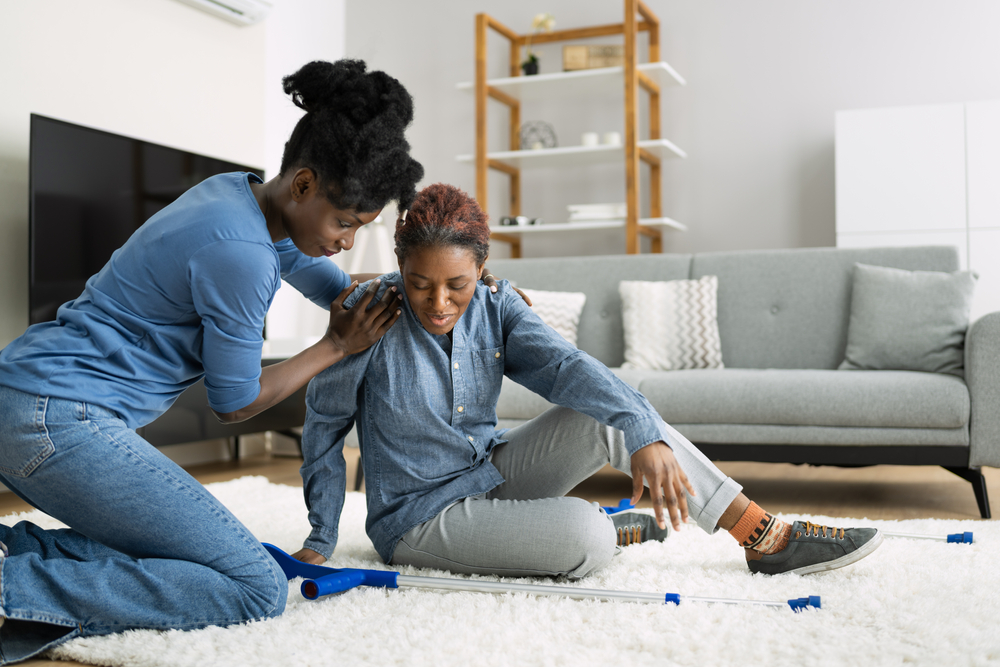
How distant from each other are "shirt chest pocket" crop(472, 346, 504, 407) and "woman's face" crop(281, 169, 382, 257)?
0.38 meters

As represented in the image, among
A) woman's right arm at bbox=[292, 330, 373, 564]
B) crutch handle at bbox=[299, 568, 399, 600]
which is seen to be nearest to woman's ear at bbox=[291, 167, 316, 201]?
woman's right arm at bbox=[292, 330, 373, 564]

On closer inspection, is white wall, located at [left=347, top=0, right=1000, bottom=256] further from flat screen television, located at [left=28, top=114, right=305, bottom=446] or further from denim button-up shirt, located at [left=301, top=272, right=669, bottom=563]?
denim button-up shirt, located at [left=301, top=272, right=669, bottom=563]

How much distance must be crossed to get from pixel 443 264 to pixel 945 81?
3.89 meters

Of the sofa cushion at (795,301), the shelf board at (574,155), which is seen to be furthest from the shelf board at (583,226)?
the sofa cushion at (795,301)

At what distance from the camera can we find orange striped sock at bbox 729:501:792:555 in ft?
4.88

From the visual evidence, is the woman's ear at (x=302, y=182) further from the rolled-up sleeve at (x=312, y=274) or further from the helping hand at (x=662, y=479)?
the helping hand at (x=662, y=479)

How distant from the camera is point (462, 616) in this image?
134 centimetres

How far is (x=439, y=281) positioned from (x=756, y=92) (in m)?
3.74

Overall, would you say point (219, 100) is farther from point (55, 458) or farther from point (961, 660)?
point (961, 660)

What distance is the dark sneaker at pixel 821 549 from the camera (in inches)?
58.8

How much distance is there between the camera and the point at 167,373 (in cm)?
135

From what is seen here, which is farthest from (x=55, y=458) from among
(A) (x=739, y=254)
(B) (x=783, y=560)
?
(A) (x=739, y=254)

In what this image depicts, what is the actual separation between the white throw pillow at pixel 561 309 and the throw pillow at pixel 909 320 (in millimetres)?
960

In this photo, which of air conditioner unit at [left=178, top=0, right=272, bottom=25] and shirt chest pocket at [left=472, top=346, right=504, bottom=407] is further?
air conditioner unit at [left=178, top=0, right=272, bottom=25]
